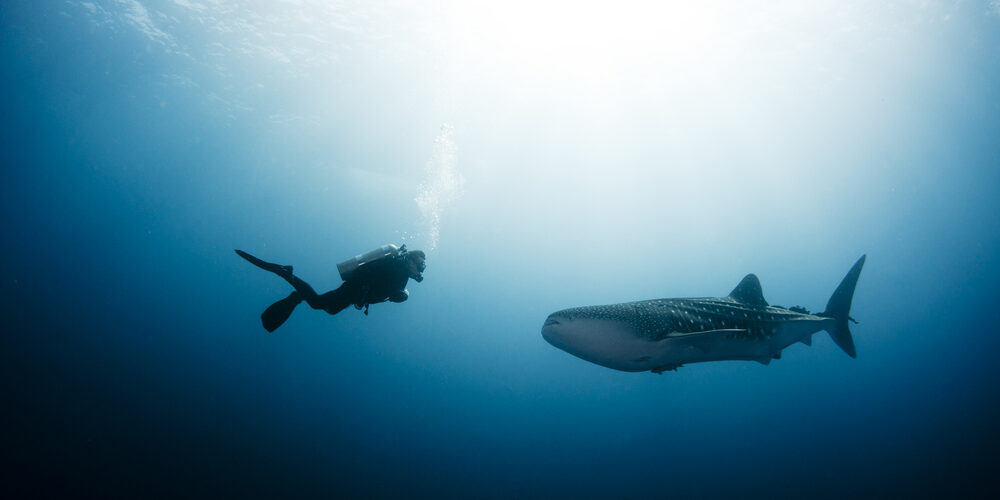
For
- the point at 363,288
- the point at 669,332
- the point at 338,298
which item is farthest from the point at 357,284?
the point at 669,332

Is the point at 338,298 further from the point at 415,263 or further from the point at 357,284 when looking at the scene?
the point at 415,263

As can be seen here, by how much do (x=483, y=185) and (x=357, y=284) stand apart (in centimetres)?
4087

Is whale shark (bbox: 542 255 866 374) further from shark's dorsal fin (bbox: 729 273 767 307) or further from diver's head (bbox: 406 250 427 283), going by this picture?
diver's head (bbox: 406 250 427 283)

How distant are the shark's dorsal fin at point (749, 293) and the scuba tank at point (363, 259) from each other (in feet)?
17.3

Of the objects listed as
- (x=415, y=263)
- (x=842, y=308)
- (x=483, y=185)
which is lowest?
(x=842, y=308)

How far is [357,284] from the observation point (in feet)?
19.3

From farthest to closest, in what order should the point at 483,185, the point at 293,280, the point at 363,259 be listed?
the point at 483,185 → the point at 363,259 → the point at 293,280

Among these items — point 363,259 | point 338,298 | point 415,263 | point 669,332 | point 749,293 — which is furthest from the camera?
point 415,263

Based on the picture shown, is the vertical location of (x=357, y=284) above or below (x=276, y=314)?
above

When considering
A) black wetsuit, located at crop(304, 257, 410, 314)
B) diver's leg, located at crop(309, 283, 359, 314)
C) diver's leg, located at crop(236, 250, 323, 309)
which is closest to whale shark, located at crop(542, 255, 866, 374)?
black wetsuit, located at crop(304, 257, 410, 314)

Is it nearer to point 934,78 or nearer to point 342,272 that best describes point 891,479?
point 934,78

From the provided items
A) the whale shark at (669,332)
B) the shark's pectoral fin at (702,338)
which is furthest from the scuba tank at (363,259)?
the shark's pectoral fin at (702,338)

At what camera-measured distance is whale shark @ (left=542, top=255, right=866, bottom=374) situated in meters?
3.06

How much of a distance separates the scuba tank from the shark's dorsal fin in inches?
208
